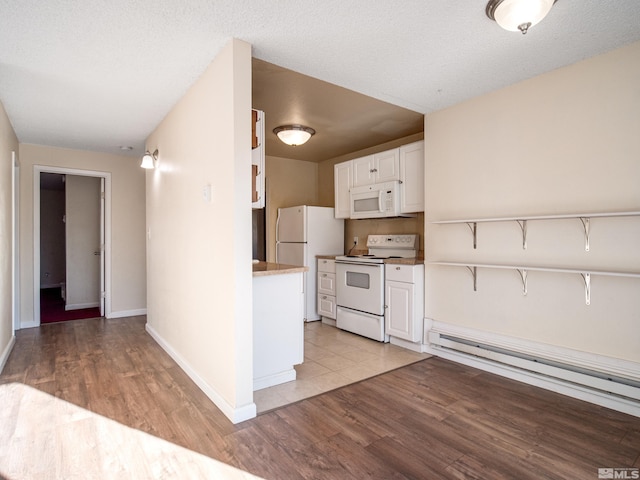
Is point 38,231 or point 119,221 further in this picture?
point 119,221

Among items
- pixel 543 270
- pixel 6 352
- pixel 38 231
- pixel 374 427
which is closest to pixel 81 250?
pixel 38 231

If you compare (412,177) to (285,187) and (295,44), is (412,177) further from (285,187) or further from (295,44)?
(285,187)

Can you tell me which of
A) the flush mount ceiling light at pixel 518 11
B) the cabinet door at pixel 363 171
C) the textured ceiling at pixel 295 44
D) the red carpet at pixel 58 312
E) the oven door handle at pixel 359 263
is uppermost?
the textured ceiling at pixel 295 44

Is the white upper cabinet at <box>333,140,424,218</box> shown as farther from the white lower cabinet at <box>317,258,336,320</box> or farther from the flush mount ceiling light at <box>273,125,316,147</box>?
the flush mount ceiling light at <box>273,125,316,147</box>

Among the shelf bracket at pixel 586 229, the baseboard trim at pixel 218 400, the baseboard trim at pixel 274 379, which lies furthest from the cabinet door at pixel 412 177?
the baseboard trim at pixel 218 400

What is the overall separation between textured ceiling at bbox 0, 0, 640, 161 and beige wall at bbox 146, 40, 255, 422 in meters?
0.22

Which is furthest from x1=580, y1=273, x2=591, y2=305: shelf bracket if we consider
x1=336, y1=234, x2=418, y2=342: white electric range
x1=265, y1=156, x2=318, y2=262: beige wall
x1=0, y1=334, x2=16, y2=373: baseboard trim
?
x1=0, y1=334, x2=16, y2=373: baseboard trim

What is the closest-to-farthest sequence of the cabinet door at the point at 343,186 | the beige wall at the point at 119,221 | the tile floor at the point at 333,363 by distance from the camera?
the tile floor at the point at 333,363
the beige wall at the point at 119,221
the cabinet door at the point at 343,186

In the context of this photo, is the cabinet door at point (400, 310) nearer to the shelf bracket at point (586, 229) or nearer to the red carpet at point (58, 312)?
the shelf bracket at point (586, 229)

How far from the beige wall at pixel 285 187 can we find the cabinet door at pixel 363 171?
1.42 meters

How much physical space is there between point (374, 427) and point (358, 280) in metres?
2.09

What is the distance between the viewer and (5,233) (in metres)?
3.29

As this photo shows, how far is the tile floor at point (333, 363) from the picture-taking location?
2537mm

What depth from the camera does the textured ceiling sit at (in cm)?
188
